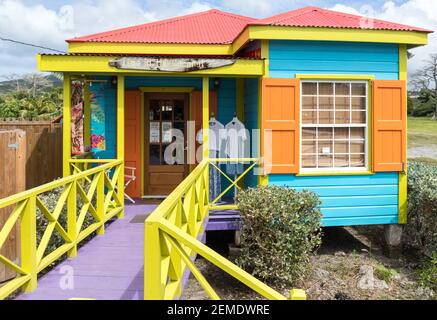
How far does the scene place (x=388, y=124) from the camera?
737 cm

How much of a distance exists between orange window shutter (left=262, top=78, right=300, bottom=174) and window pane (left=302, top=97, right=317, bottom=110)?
0.67 feet

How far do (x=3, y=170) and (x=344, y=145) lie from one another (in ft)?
17.0

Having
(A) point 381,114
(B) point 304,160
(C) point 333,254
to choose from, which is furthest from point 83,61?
(C) point 333,254

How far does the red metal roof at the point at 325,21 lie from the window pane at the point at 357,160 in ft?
6.92

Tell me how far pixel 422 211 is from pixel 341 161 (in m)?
1.54

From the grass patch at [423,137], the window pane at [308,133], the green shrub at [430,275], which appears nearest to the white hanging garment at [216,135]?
the window pane at [308,133]

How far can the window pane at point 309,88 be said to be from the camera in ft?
23.9

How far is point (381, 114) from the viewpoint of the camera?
7348 millimetres

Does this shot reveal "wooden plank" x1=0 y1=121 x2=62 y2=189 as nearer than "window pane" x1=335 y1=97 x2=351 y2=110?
No

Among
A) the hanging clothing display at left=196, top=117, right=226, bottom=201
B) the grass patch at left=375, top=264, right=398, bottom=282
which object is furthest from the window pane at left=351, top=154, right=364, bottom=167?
the hanging clothing display at left=196, top=117, right=226, bottom=201

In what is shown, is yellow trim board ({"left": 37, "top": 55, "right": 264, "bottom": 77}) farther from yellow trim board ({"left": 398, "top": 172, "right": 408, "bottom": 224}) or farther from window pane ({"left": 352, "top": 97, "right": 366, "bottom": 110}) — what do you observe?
yellow trim board ({"left": 398, "top": 172, "right": 408, "bottom": 224})

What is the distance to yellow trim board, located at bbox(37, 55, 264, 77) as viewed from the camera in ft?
21.8

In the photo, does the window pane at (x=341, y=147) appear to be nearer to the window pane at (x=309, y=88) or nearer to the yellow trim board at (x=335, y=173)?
the yellow trim board at (x=335, y=173)
